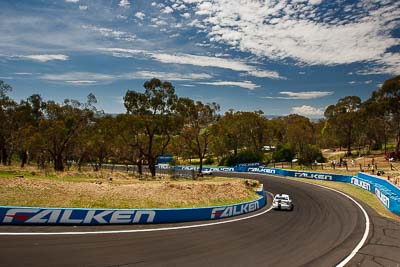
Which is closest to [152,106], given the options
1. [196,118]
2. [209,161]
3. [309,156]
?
[196,118]

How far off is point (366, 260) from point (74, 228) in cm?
1582

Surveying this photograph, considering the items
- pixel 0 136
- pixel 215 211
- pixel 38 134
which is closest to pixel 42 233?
pixel 215 211

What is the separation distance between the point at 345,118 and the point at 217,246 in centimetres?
9744

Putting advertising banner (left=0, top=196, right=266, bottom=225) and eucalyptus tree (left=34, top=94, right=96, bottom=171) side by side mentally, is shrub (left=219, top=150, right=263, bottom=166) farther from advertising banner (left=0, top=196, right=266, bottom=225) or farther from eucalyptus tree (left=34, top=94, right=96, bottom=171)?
advertising banner (left=0, top=196, right=266, bottom=225)

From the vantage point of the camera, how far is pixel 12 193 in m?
21.6

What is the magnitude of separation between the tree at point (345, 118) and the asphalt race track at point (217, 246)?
83.6 m

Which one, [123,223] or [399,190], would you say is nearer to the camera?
[123,223]

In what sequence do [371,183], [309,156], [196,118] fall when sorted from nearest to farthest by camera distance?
1. [371,183]
2. [196,118]
3. [309,156]

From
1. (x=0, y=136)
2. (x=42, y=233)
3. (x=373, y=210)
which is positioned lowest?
(x=373, y=210)

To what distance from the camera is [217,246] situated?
55.9 ft

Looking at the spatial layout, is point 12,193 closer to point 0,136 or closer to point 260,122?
point 0,136

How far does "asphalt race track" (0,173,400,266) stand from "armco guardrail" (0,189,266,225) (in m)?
0.68

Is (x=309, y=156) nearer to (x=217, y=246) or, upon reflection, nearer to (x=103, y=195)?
(x=103, y=195)

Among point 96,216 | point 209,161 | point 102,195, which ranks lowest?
point 209,161
